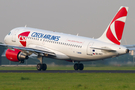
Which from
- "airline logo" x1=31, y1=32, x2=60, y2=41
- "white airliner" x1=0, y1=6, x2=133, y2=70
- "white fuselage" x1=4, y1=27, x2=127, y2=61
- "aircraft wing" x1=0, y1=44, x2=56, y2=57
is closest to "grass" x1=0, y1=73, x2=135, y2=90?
"white fuselage" x1=4, y1=27, x2=127, y2=61

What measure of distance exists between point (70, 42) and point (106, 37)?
578 cm

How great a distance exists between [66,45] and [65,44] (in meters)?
0.25

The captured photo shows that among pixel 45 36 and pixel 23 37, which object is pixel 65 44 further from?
pixel 23 37

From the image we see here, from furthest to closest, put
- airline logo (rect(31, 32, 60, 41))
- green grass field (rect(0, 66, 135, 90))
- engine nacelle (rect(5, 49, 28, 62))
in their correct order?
airline logo (rect(31, 32, 60, 41))
engine nacelle (rect(5, 49, 28, 62))
green grass field (rect(0, 66, 135, 90))

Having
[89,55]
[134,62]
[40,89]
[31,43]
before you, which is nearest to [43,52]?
[31,43]

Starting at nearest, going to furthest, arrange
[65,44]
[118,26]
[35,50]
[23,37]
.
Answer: [118,26], [35,50], [65,44], [23,37]

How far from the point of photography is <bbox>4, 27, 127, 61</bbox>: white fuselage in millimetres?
41406

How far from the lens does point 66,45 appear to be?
45.6 m

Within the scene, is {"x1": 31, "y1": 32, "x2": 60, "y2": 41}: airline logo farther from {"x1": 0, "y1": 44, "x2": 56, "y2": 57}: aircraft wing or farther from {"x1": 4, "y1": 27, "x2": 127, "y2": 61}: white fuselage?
{"x1": 0, "y1": 44, "x2": 56, "y2": 57}: aircraft wing

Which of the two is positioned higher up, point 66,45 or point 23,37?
point 23,37

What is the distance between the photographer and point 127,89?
70.2 feet

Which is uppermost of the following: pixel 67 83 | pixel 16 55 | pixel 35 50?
pixel 35 50

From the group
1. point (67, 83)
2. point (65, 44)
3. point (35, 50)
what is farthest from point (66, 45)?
point (67, 83)

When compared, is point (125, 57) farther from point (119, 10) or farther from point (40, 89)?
point (40, 89)
